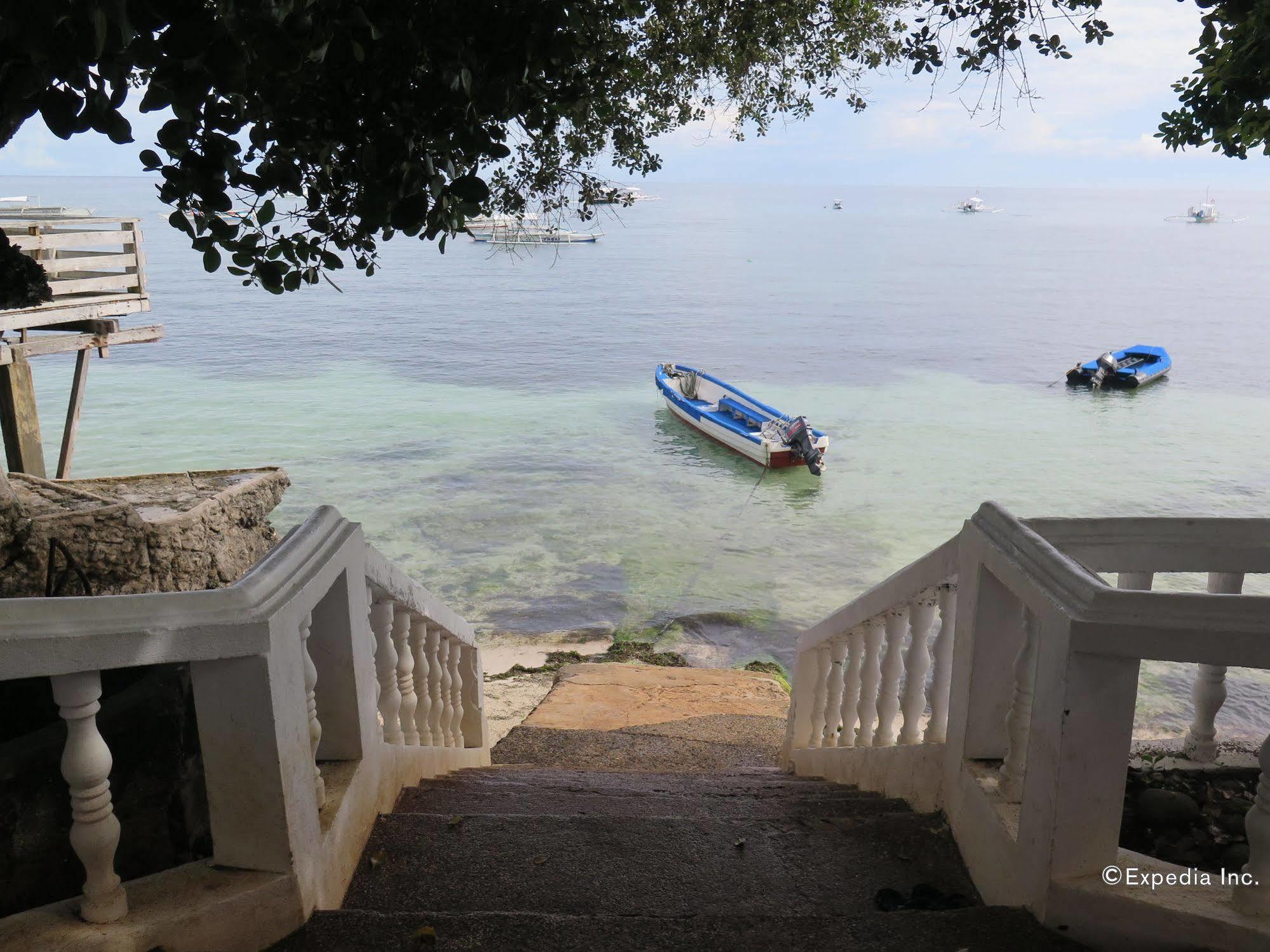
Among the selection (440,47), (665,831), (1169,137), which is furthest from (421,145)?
(1169,137)

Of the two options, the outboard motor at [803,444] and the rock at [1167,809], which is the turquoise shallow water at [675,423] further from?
the rock at [1167,809]

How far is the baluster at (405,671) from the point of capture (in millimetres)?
3836

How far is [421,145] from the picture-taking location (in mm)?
3062

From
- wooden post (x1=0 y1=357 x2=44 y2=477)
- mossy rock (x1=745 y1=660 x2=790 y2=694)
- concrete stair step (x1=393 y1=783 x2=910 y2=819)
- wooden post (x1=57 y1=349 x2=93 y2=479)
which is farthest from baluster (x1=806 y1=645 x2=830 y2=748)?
wooden post (x1=57 y1=349 x2=93 y2=479)

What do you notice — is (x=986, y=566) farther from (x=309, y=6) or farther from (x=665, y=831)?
(x=309, y=6)

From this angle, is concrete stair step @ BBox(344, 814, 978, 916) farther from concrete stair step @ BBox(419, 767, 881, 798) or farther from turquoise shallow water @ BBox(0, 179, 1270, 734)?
turquoise shallow water @ BBox(0, 179, 1270, 734)

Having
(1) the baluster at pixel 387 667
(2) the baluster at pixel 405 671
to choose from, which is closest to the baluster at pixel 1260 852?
(1) the baluster at pixel 387 667

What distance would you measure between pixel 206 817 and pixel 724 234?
394 ft

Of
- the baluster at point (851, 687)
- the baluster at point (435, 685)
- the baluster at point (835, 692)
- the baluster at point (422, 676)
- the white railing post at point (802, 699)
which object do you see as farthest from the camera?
the white railing post at point (802, 699)

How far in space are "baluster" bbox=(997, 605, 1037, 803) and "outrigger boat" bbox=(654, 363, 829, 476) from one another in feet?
74.4

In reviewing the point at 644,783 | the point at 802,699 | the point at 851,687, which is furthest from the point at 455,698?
the point at 851,687

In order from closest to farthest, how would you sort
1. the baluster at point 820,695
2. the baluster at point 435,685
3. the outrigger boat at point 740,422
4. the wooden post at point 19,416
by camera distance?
the baluster at point 435,685, the baluster at point 820,695, the wooden post at point 19,416, the outrigger boat at point 740,422

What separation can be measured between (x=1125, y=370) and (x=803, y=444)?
18.9 metres

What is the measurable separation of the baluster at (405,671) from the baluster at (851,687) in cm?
192
